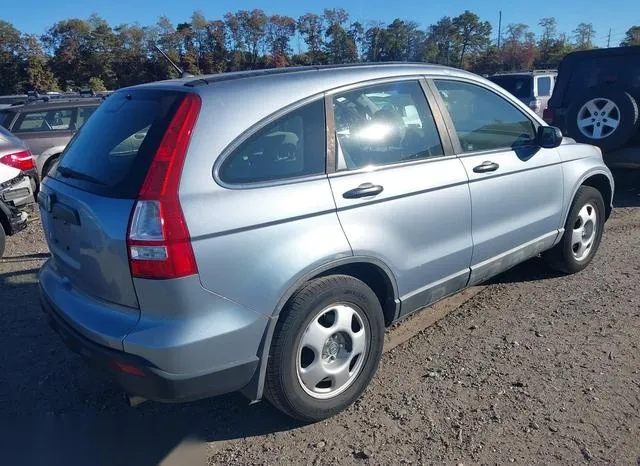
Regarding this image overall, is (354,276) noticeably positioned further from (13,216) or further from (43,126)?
(43,126)

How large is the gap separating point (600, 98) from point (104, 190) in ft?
20.0

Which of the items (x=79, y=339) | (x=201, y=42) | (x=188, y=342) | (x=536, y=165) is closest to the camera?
(x=188, y=342)

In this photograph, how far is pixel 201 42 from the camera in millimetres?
55344

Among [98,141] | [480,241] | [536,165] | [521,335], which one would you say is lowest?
[521,335]

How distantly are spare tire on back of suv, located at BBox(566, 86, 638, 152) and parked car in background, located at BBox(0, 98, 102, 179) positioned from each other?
7436 millimetres

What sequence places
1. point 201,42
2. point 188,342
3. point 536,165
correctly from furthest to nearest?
point 201,42 < point 536,165 < point 188,342

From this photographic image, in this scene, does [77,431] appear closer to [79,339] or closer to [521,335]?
[79,339]

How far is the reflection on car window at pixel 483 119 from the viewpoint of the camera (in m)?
3.69

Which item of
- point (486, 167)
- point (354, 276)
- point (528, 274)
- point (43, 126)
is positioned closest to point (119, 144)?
point (354, 276)

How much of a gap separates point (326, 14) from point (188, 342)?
2055 inches

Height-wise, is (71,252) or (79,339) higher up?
(71,252)

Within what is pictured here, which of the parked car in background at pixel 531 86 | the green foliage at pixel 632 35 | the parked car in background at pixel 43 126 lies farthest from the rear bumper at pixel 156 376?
the green foliage at pixel 632 35

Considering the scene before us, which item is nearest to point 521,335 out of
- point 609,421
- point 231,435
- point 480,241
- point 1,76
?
point 480,241

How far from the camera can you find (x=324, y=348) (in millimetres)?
2934
